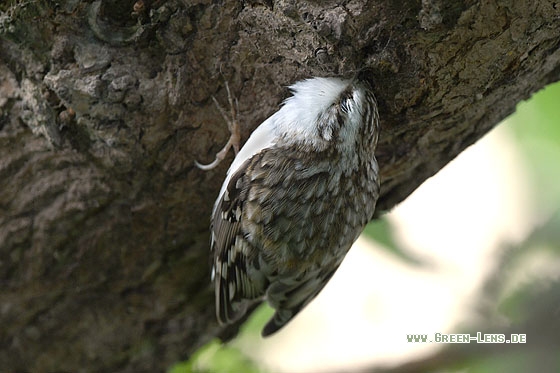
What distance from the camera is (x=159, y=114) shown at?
228 cm

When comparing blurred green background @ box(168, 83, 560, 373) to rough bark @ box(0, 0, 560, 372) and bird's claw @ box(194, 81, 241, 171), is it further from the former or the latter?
bird's claw @ box(194, 81, 241, 171)

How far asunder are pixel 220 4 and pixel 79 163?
81cm

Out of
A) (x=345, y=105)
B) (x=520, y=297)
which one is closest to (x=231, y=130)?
(x=345, y=105)

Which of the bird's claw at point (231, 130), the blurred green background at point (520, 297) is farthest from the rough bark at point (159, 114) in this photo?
the blurred green background at point (520, 297)

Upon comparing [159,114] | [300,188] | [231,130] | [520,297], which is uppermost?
[159,114]

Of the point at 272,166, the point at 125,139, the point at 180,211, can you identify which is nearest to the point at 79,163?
the point at 125,139

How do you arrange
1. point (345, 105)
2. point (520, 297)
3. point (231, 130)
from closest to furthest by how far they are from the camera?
point (345, 105) → point (520, 297) → point (231, 130)

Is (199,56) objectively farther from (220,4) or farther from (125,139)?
(125,139)

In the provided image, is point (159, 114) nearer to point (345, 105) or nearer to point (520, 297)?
point (345, 105)

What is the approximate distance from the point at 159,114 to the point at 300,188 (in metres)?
0.54

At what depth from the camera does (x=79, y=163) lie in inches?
96.3

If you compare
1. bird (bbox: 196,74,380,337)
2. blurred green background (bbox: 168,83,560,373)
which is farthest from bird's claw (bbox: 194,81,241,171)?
blurred green background (bbox: 168,83,560,373)

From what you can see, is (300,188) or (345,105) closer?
(345,105)

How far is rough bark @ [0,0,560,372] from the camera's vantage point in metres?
1.88
